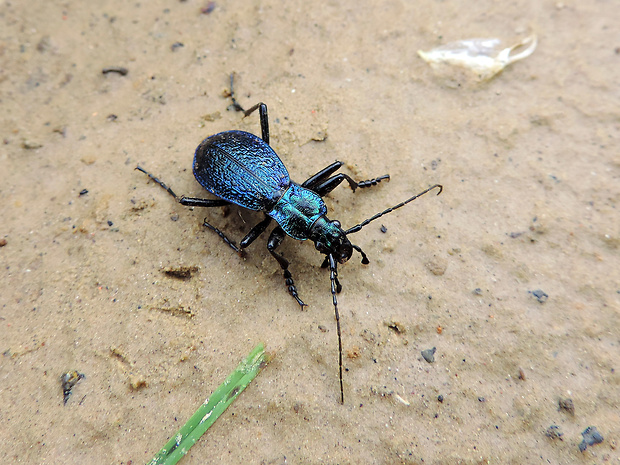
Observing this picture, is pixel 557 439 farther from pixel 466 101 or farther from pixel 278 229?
pixel 466 101

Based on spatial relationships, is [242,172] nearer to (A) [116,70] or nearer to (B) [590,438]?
(A) [116,70]

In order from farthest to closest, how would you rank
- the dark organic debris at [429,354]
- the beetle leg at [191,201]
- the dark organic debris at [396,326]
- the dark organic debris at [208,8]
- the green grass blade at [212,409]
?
the dark organic debris at [208,8] < the beetle leg at [191,201] < the dark organic debris at [396,326] < the dark organic debris at [429,354] < the green grass blade at [212,409]

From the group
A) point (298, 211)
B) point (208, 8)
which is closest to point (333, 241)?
point (298, 211)

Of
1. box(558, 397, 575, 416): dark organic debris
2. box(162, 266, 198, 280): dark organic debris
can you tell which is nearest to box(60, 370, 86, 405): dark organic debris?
box(162, 266, 198, 280): dark organic debris

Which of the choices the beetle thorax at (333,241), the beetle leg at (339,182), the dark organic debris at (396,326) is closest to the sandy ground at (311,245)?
the dark organic debris at (396,326)

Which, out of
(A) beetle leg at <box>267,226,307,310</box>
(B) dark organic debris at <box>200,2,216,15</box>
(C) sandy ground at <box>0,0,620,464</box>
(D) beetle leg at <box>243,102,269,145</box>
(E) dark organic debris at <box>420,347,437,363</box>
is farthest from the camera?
(B) dark organic debris at <box>200,2,216,15</box>

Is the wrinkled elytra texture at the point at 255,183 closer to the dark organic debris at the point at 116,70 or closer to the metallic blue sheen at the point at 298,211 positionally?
the metallic blue sheen at the point at 298,211

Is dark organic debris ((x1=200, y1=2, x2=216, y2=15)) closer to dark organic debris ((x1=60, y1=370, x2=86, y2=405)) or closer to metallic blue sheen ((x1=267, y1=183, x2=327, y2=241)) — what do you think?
metallic blue sheen ((x1=267, y1=183, x2=327, y2=241))
